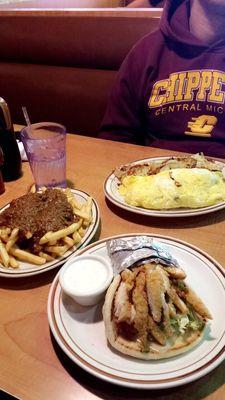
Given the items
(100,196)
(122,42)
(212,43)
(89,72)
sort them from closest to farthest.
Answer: (100,196)
(212,43)
(122,42)
(89,72)

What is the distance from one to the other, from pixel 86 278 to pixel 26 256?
0.70 ft

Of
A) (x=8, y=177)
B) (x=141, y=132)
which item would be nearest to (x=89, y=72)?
(x=141, y=132)

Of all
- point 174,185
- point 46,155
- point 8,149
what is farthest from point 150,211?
point 8,149

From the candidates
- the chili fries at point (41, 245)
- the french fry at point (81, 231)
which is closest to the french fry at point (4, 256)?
the chili fries at point (41, 245)

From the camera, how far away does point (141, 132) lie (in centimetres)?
206

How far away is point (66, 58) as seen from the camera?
2.59 meters

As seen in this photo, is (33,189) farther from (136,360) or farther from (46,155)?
(136,360)

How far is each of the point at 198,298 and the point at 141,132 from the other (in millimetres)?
1396

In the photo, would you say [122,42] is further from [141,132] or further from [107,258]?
[107,258]

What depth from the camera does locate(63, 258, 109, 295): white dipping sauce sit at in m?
0.84

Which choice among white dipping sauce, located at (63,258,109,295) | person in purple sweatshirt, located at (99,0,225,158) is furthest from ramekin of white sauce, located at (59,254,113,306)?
person in purple sweatshirt, located at (99,0,225,158)

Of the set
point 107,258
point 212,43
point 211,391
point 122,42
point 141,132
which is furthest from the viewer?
point 122,42

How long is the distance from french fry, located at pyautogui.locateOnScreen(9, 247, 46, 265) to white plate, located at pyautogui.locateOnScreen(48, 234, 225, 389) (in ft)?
0.33

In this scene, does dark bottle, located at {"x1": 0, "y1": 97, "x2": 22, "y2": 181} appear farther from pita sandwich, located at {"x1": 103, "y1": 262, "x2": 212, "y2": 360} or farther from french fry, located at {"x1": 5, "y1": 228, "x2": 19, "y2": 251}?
pita sandwich, located at {"x1": 103, "y1": 262, "x2": 212, "y2": 360}
